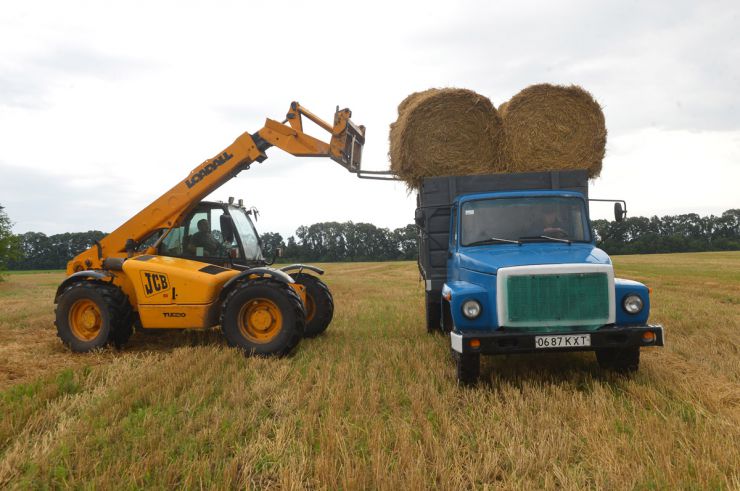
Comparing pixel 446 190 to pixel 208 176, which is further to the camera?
pixel 208 176

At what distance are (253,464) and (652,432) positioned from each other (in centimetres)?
262

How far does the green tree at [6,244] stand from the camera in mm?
31783

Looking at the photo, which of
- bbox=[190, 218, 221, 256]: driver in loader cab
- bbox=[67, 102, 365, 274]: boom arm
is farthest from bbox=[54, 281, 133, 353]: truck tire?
bbox=[190, 218, 221, 256]: driver in loader cab

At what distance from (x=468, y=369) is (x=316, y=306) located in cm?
378

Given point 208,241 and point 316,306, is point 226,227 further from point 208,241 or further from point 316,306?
point 316,306

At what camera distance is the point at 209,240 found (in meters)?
7.42

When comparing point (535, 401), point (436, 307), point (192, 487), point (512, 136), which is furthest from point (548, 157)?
point (192, 487)

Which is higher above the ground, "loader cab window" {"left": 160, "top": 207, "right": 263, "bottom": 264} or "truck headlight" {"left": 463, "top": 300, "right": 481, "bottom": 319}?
"loader cab window" {"left": 160, "top": 207, "right": 263, "bottom": 264}

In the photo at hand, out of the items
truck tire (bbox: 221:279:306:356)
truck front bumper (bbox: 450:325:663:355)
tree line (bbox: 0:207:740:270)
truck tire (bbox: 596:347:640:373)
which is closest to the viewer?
truck front bumper (bbox: 450:325:663:355)

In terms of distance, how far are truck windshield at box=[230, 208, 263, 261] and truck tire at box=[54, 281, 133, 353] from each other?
5.76ft

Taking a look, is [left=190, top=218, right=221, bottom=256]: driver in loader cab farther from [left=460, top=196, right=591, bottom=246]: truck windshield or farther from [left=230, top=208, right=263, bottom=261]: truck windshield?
[left=460, top=196, right=591, bottom=246]: truck windshield

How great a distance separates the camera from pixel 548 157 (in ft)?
23.5

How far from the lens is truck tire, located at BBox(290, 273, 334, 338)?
7.94 metres

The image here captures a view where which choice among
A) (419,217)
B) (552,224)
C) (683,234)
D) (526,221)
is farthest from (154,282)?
(683,234)
